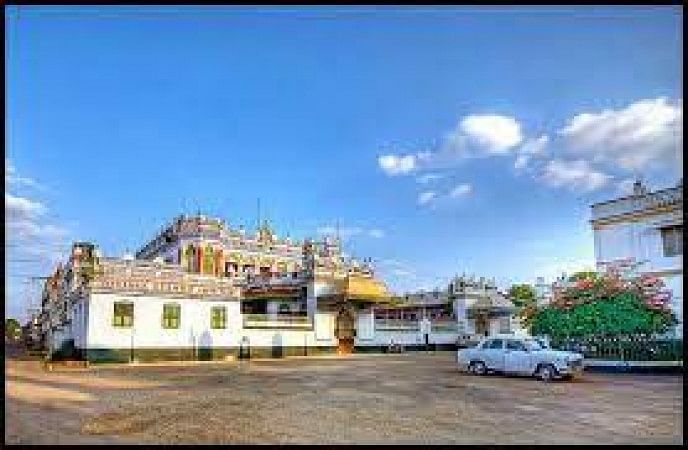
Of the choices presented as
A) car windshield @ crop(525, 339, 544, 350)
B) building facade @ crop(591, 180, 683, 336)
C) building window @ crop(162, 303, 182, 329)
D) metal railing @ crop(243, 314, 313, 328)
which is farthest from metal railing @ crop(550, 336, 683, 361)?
building window @ crop(162, 303, 182, 329)

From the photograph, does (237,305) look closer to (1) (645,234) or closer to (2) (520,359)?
(2) (520,359)

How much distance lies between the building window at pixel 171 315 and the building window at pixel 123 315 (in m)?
1.56

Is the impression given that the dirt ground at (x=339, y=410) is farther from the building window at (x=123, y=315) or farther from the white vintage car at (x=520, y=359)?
the building window at (x=123, y=315)

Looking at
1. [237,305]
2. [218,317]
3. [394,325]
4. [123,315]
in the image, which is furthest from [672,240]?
[123,315]

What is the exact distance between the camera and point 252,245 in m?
53.6

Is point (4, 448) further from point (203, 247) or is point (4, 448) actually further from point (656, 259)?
point (203, 247)

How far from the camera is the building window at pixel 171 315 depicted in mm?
29812

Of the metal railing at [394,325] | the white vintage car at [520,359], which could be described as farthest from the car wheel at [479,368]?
the metal railing at [394,325]

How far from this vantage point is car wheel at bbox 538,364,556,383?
64.5ft

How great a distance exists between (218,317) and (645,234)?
764 inches

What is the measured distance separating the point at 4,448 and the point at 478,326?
43328 mm

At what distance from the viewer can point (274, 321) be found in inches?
1359

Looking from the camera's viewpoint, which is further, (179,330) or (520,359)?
(179,330)

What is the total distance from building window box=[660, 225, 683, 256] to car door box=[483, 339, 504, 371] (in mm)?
10160
